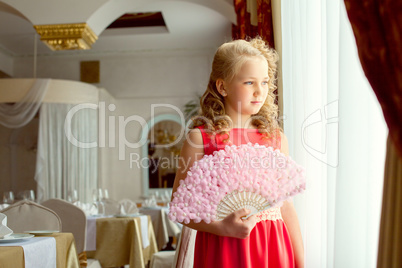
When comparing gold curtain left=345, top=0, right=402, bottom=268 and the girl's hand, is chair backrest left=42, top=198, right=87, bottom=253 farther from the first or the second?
gold curtain left=345, top=0, right=402, bottom=268

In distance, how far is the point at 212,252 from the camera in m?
1.58

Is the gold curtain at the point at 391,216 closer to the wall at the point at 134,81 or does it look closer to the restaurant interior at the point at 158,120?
the restaurant interior at the point at 158,120

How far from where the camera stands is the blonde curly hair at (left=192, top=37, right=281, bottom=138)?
1.65m

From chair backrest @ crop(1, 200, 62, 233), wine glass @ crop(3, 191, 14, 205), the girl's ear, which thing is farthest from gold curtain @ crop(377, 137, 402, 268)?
wine glass @ crop(3, 191, 14, 205)

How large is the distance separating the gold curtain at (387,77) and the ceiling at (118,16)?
4.99 meters

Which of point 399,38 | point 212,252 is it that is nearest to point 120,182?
point 212,252

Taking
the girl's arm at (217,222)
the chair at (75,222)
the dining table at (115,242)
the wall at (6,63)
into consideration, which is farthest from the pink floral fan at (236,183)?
the wall at (6,63)

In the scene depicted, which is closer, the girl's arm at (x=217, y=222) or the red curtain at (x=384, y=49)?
the red curtain at (x=384, y=49)

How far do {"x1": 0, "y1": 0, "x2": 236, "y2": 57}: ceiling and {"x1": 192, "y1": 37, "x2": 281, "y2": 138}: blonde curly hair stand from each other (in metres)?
4.20

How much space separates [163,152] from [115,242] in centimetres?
569

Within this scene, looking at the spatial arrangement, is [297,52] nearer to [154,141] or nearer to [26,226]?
[26,226]

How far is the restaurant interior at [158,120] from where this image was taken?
4.66 ft

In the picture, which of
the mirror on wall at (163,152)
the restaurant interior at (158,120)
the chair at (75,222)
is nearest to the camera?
the restaurant interior at (158,120)

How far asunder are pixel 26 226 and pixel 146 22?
21.1 ft
